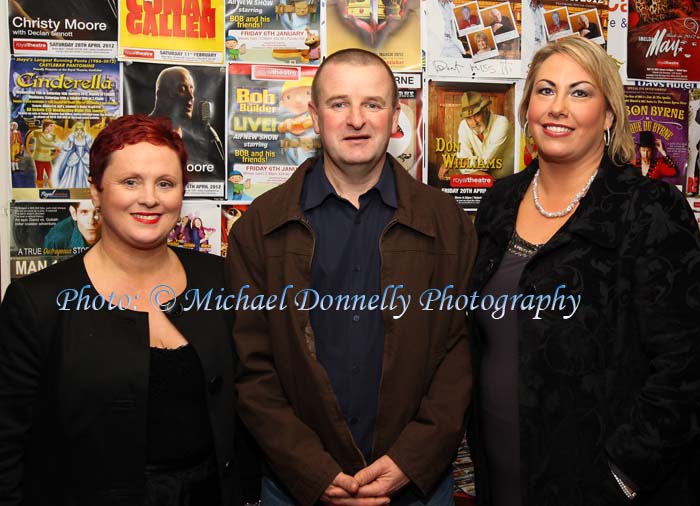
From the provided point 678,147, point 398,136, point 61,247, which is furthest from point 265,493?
point 678,147

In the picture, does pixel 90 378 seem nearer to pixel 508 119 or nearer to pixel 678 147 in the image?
pixel 508 119

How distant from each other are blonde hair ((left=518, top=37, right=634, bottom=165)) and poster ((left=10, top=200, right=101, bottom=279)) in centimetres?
151

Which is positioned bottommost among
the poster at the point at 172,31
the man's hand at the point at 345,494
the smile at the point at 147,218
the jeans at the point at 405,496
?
the jeans at the point at 405,496

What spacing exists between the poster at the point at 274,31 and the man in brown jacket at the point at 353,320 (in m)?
0.38

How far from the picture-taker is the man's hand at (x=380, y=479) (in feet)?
5.18

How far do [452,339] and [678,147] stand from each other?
1259mm

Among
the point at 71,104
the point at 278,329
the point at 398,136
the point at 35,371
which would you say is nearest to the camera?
the point at 35,371

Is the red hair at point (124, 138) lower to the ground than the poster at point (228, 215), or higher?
higher

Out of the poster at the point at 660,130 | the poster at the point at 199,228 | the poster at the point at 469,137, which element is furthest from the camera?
the poster at the point at 660,130

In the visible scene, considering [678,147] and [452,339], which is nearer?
[452,339]

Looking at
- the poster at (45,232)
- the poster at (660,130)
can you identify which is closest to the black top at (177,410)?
the poster at (45,232)

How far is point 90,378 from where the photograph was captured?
4.90ft

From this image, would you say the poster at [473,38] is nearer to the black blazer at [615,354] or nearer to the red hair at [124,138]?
the black blazer at [615,354]

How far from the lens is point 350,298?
1.68m
